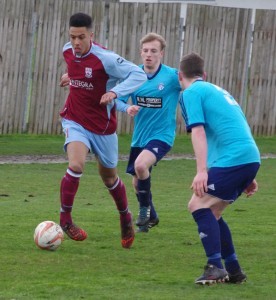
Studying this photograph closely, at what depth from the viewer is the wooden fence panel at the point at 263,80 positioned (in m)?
24.4

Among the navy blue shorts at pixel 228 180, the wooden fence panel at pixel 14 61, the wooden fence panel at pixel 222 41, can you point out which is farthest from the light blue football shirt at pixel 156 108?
the wooden fence panel at pixel 222 41

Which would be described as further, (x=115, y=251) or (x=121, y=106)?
(x=121, y=106)

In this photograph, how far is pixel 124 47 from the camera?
74.8 ft

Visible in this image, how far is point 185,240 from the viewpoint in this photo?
36.2 ft

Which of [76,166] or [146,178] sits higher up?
[76,166]

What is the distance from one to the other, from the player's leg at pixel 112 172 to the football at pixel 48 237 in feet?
2.54

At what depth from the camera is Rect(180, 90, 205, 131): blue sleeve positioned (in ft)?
27.5

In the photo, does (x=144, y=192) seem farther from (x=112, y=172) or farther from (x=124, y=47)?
(x=124, y=47)

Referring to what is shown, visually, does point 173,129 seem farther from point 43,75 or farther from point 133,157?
point 43,75

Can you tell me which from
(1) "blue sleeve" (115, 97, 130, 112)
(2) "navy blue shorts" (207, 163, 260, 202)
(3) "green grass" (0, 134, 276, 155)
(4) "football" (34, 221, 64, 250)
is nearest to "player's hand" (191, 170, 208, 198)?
(2) "navy blue shorts" (207, 163, 260, 202)

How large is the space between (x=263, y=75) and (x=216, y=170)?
16.3m

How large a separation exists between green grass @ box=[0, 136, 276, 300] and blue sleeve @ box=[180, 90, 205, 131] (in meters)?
1.28

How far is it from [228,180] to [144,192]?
3733 mm

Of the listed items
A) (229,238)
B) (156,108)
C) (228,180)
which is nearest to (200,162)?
(228,180)
